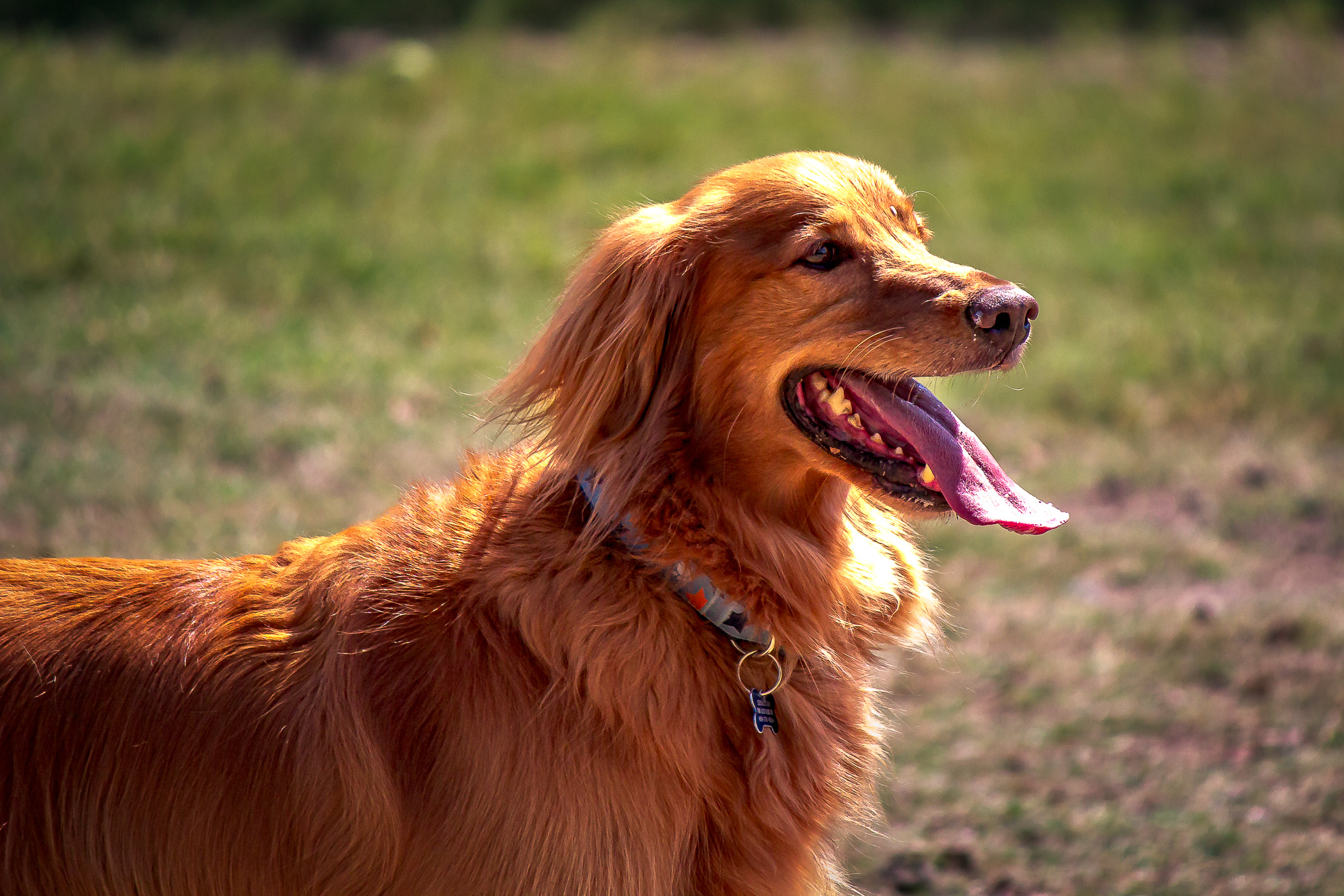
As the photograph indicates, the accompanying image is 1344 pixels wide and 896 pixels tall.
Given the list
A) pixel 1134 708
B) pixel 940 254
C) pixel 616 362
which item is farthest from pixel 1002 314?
pixel 940 254

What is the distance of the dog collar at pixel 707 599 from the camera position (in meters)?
2.53

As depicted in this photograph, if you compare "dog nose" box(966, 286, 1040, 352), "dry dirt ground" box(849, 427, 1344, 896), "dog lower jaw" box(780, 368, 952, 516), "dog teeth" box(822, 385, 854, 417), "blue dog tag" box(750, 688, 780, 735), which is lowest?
"dry dirt ground" box(849, 427, 1344, 896)

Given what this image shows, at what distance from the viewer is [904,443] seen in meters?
2.69

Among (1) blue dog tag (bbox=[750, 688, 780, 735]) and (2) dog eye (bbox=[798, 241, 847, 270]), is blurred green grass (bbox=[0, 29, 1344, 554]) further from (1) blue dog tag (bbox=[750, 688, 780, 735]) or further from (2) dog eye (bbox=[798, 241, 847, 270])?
(1) blue dog tag (bbox=[750, 688, 780, 735])

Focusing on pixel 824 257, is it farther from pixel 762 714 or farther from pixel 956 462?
pixel 762 714

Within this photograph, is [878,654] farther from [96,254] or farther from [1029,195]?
[1029,195]

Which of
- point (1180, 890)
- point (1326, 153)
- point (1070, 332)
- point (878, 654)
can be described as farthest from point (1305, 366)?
point (878, 654)

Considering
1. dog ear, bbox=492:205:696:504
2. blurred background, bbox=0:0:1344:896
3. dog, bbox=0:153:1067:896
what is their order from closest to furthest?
dog, bbox=0:153:1067:896 < dog ear, bbox=492:205:696:504 < blurred background, bbox=0:0:1344:896

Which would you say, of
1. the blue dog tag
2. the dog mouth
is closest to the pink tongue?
the dog mouth

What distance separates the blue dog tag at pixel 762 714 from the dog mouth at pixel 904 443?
508 mm

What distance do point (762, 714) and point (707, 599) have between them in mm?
257

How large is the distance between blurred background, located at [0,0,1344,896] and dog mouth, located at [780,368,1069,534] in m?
0.48

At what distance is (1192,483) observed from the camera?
6.57 meters

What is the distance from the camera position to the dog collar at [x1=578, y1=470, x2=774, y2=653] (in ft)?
8.29
